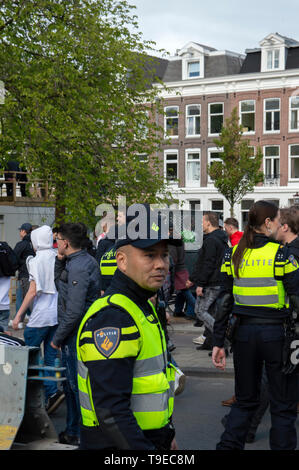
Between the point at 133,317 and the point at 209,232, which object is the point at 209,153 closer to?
the point at 209,232

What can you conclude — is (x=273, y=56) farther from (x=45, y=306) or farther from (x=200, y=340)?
(x=45, y=306)

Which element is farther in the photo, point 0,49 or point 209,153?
point 209,153

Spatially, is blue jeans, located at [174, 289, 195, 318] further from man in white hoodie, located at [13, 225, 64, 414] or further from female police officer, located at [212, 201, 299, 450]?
female police officer, located at [212, 201, 299, 450]

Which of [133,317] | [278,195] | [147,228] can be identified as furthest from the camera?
[278,195]

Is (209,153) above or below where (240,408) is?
above

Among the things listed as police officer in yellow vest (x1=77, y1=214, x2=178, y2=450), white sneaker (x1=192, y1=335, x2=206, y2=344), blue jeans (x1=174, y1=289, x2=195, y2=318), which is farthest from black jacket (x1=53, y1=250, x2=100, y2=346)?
blue jeans (x1=174, y1=289, x2=195, y2=318)

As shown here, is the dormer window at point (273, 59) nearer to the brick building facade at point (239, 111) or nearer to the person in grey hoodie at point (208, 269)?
the brick building facade at point (239, 111)

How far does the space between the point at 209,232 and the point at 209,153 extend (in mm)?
37245

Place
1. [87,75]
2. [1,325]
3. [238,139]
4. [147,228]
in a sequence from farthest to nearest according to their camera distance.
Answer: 1. [238,139]
2. [87,75]
3. [1,325]
4. [147,228]

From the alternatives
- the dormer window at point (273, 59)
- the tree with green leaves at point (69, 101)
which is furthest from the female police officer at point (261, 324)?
the dormer window at point (273, 59)

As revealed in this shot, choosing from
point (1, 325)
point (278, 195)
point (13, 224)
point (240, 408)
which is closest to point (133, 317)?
point (240, 408)

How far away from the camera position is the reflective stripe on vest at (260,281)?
4.55 metres

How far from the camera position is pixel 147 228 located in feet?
9.05

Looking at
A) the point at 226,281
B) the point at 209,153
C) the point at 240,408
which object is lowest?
the point at 240,408
